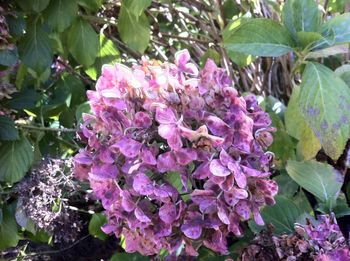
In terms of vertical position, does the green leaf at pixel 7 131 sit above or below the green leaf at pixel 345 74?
below

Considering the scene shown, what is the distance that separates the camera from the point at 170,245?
777 mm

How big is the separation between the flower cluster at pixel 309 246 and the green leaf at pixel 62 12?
2.05ft

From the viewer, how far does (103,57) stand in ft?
4.36

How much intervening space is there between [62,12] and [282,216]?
0.62 metres

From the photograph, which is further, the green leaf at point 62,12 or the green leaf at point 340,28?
the green leaf at point 62,12

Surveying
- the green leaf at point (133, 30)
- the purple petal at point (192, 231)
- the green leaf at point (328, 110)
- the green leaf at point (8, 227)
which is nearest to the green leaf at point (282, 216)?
the green leaf at point (328, 110)

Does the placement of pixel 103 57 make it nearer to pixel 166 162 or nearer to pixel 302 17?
pixel 302 17

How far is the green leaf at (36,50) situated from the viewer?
1.21m

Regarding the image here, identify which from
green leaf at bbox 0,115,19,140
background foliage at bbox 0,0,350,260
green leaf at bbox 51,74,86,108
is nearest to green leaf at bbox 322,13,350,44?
background foliage at bbox 0,0,350,260

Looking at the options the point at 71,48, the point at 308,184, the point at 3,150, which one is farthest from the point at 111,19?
the point at 308,184

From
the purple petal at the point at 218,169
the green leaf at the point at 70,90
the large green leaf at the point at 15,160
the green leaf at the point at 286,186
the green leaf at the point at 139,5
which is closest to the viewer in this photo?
the purple petal at the point at 218,169

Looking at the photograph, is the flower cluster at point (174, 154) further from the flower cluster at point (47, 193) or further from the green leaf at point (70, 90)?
the green leaf at point (70, 90)

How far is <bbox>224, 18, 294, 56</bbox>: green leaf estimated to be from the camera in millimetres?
908

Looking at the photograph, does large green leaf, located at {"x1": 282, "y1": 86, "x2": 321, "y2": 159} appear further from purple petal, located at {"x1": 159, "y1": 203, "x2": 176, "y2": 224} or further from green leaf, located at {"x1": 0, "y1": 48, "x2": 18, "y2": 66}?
green leaf, located at {"x1": 0, "y1": 48, "x2": 18, "y2": 66}
